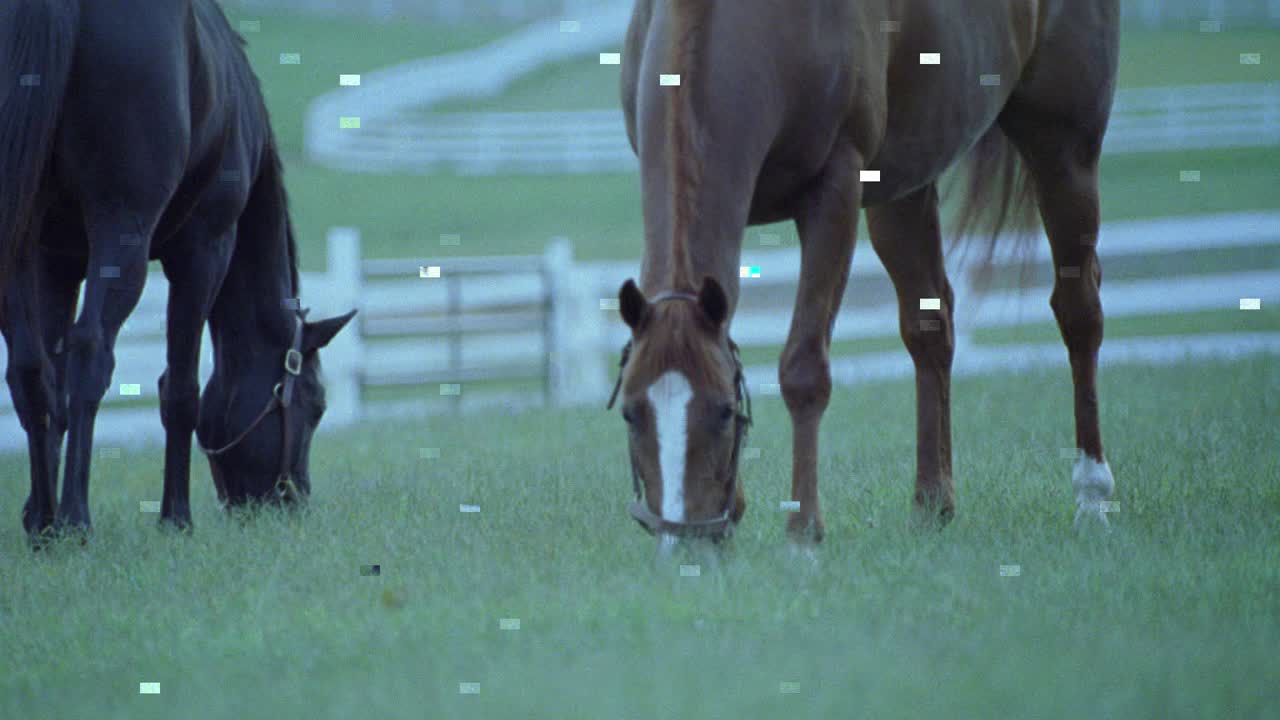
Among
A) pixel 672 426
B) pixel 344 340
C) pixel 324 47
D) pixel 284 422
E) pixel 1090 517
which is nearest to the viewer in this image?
pixel 672 426

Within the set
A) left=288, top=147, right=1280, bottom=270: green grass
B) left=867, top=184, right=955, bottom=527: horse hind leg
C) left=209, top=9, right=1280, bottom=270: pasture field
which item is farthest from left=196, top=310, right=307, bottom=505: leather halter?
left=209, top=9, right=1280, bottom=270: pasture field

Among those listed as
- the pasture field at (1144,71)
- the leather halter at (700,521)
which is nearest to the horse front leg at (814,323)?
the leather halter at (700,521)

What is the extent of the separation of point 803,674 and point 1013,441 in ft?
16.4

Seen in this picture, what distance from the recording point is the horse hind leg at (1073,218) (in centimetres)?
599

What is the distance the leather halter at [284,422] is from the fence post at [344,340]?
5348mm

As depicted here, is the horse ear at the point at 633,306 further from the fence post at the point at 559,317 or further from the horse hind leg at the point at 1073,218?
the fence post at the point at 559,317

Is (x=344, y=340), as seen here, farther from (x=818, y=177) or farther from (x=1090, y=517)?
(x=818, y=177)

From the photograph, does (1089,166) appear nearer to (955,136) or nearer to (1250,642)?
(955,136)

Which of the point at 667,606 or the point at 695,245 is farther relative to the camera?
the point at 695,245

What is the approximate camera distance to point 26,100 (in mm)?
4918

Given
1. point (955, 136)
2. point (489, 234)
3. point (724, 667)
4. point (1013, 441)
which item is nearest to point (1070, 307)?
point (955, 136)

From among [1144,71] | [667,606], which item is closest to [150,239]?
[667,606]

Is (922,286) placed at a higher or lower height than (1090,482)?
higher

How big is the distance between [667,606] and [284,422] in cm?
307
